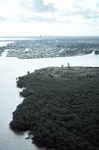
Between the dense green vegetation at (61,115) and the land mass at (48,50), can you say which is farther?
the land mass at (48,50)

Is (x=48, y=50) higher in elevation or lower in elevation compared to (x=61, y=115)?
higher

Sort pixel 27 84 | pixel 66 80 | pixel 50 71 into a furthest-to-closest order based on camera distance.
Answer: pixel 50 71 < pixel 66 80 < pixel 27 84

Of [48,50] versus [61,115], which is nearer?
[61,115]

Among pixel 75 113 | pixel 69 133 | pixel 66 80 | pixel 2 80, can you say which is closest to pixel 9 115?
pixel 75 113

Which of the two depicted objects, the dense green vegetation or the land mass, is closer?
the dense green vegetation

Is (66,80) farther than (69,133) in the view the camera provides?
Yes

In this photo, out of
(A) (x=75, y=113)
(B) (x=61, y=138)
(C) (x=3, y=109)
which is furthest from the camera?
(C) (x=3, y=109)

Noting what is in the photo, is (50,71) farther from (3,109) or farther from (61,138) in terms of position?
(61,138)

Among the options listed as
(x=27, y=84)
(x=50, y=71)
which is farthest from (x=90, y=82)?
(x=50, y=71)
